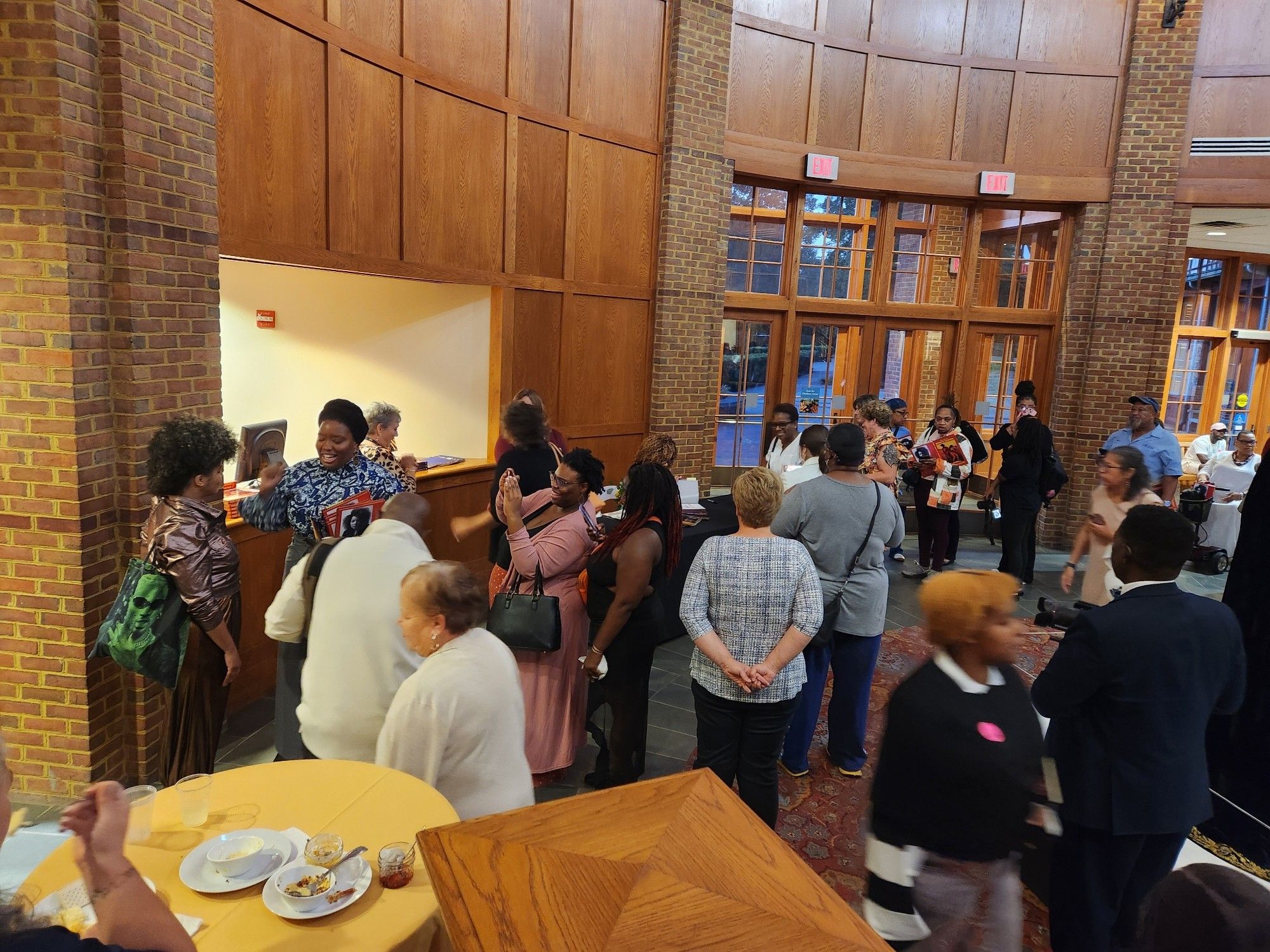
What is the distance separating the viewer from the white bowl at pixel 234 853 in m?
1.98

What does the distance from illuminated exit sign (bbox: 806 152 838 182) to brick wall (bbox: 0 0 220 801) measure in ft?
20.4

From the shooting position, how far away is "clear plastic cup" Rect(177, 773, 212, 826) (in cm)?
219

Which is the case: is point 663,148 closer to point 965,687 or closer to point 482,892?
point 965,687

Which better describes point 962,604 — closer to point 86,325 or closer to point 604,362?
point 86,325

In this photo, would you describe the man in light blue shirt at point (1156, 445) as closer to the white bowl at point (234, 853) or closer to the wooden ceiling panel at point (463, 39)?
the wooden ceiling panel at point (463, 39)

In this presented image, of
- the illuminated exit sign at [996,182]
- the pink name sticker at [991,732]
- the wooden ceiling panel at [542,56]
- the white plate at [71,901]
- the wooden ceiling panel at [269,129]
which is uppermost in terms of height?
the wooden ceiling panel at [542,56]

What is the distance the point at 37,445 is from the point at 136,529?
0.52 meters

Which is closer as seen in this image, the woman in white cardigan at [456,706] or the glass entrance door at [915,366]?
the woman in white cardigan at [456,706]

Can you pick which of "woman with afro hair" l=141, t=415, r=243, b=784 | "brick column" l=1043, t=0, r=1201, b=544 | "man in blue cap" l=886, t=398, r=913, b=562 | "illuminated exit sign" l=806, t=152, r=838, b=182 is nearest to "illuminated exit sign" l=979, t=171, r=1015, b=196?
"brick column" l=1043, t=0, r=1201, b=544

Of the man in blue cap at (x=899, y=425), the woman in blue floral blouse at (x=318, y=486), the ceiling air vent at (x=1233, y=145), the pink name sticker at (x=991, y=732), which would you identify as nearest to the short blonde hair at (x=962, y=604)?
the pink name sticker at (x=991, y=732)

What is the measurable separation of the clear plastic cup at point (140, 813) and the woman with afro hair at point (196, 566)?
1.15 metres

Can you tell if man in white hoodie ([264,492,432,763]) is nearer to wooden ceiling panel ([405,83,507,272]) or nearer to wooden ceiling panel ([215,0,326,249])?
wooden ceiling panel ([215,0,326,249])

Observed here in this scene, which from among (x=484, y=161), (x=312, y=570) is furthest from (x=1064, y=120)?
(x=312, y=570)

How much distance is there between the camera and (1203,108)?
874 centimetres
